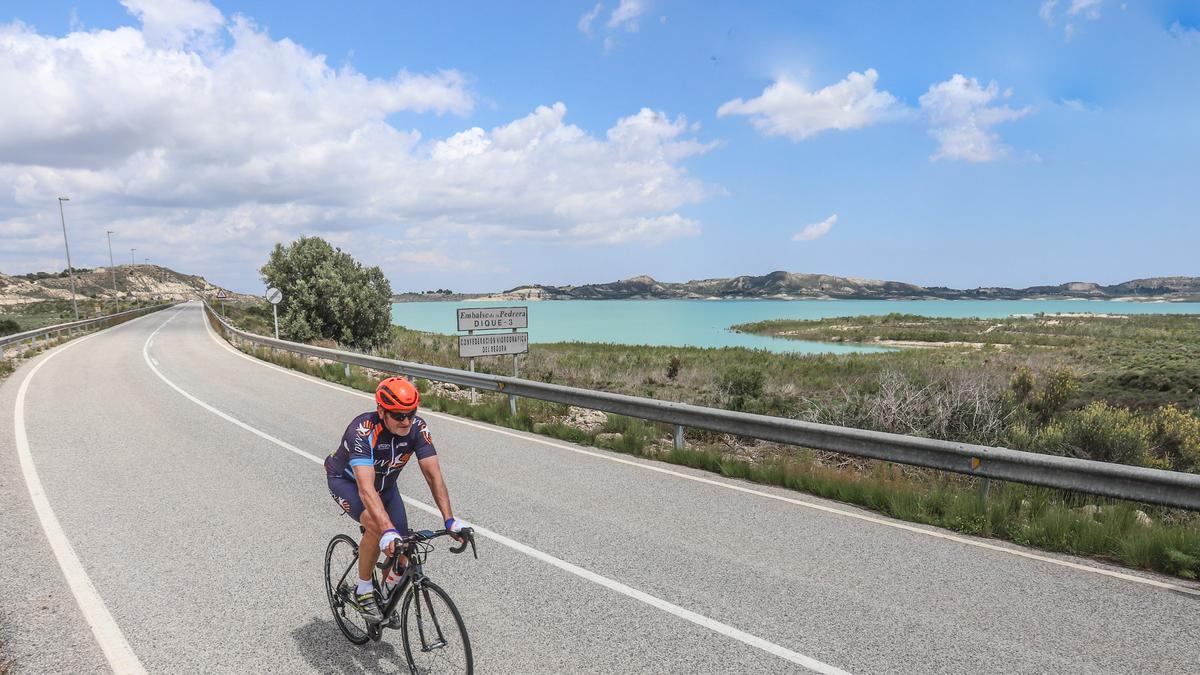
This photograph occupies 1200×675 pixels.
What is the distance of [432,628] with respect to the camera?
3643mm

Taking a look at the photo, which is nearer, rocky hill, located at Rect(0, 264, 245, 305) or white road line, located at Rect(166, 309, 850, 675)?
white road line, located at Rect(166, 309, 850, 675)

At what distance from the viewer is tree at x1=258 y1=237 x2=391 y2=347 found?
3453cm

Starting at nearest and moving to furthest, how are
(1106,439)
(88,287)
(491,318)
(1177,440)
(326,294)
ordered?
(1106,439), (1177,440), (491,318), (326,294), (88,287)

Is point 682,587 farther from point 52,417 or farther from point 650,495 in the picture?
point 52,417

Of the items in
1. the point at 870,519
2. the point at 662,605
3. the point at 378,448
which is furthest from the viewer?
the point at 870,519

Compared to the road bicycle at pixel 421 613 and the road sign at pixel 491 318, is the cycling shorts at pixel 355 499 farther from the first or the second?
the road sign at pixel 491 318

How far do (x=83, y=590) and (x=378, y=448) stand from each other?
10.7 feet

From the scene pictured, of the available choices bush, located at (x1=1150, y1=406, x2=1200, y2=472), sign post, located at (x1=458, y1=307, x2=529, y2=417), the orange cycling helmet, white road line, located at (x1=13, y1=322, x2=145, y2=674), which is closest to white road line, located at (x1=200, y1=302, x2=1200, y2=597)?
sign post, located at (x1=458, y1=307, x2=529, y2=417)

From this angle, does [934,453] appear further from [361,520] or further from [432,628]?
[361,520]

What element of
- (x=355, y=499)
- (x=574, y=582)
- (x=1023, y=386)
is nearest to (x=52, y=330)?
(x=355, y=499)

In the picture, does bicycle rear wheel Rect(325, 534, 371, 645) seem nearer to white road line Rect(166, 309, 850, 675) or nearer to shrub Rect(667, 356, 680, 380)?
white road line Rect(166, 309, 850, 675)

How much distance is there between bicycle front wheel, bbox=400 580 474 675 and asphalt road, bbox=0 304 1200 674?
29 centimetres

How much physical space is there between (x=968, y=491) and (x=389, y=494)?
260 inches

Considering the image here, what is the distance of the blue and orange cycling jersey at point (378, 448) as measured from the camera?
141 inches
